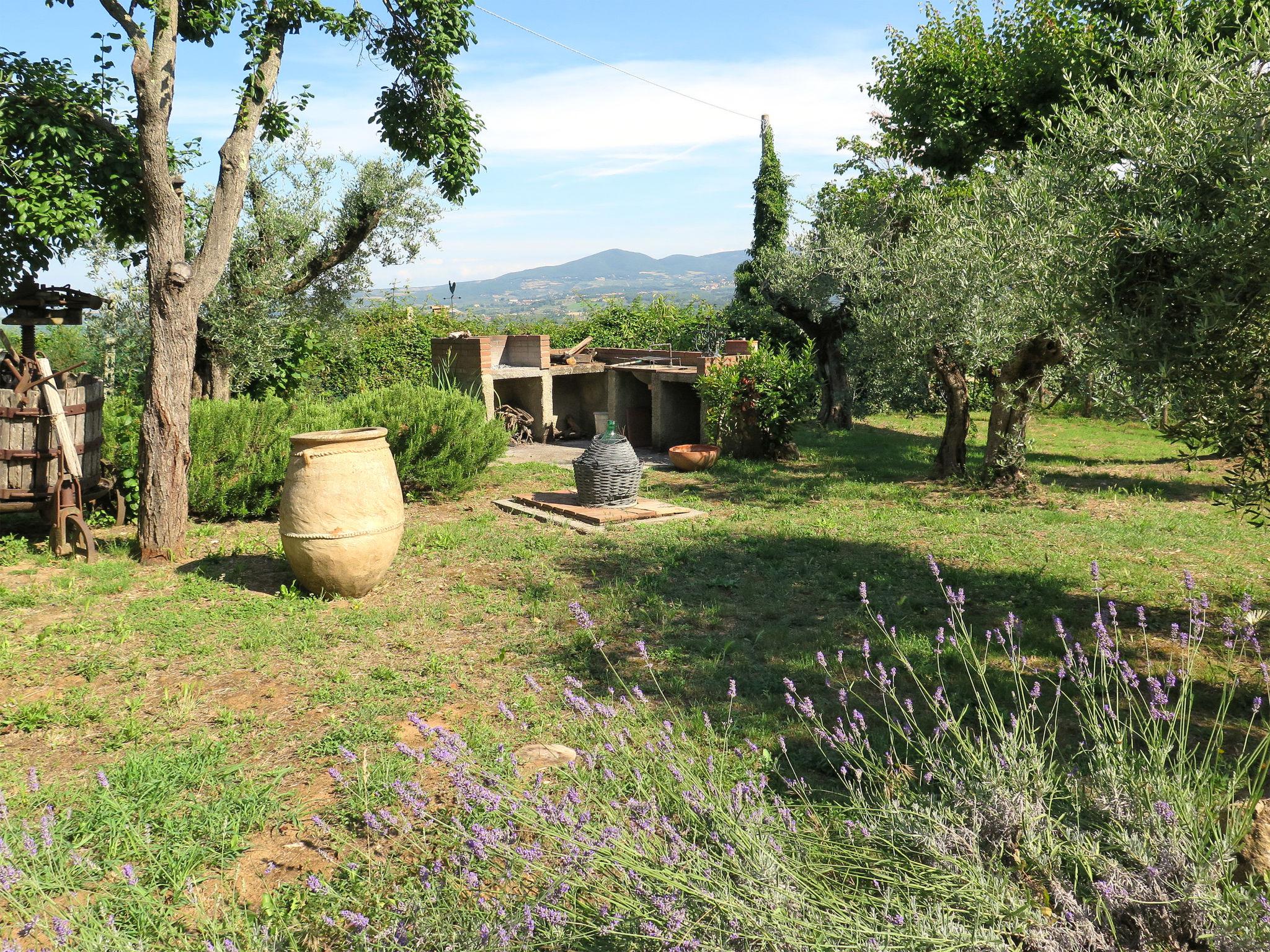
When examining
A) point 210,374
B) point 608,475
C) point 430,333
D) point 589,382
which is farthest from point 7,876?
point 430,333

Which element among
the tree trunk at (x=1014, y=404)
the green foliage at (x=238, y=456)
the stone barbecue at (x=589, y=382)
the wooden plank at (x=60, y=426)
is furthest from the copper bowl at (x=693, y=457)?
the wooden plank at (x=60, y=426)

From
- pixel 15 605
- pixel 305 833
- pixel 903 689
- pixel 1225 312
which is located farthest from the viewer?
pixel 15 605

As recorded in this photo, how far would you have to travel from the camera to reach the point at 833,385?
20344 millimetres

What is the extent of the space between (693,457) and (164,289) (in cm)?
816

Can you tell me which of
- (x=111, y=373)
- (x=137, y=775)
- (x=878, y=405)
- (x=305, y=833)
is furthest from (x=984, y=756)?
(x=878, y=405)

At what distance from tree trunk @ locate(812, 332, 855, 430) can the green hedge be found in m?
9.76

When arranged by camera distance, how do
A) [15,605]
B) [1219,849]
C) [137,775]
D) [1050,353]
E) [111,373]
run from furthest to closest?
1. [111,373]
2. [1050,353]
3. [15,605]
4. [137,775]
5. [1219,849]

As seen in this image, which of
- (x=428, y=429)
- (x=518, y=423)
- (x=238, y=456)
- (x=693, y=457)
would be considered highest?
(x=428, y=429)

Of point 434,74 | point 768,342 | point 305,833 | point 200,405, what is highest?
point 434,74

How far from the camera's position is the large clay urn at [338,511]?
7.02 metres

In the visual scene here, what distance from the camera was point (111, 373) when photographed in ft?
49.6

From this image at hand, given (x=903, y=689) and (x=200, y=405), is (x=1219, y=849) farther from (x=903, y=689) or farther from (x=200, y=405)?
(x=200, y=405)

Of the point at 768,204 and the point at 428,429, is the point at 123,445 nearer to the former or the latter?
the point at 428,429

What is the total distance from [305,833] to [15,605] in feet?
15.5
